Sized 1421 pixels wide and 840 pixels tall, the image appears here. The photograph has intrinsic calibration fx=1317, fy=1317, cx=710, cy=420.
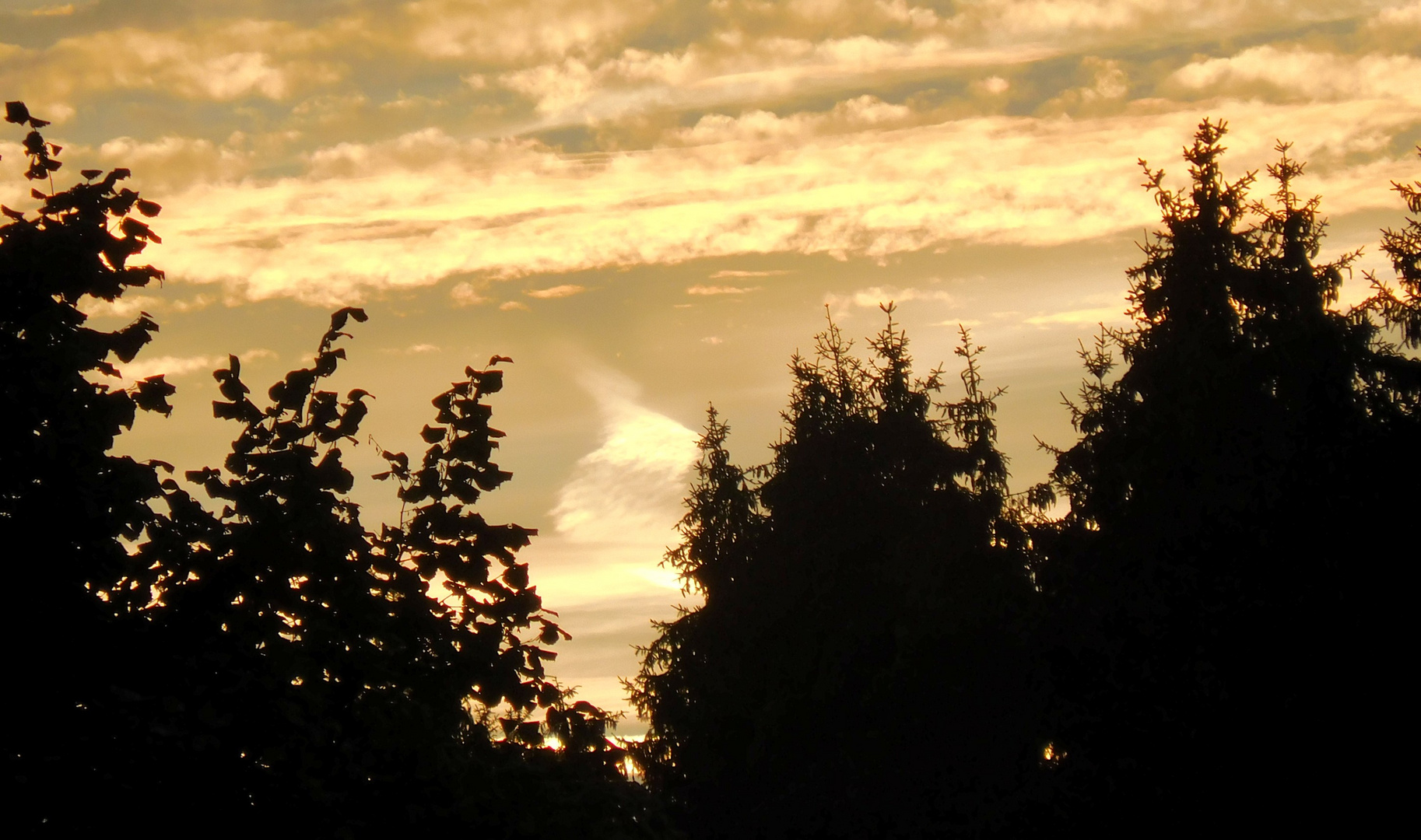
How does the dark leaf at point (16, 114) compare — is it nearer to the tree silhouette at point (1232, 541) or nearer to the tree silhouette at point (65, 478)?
the tree silhouette at point (65, 478)

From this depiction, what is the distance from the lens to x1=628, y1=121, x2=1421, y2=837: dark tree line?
24406 mm

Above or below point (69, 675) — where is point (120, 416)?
above

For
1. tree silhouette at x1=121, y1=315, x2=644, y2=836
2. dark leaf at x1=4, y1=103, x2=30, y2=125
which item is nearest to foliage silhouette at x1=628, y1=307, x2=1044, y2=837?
tree silhouette at x1=121, y1=315, x2=644, y2=836

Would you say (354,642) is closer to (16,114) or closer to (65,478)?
(65,478)

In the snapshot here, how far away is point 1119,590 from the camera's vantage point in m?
27.4

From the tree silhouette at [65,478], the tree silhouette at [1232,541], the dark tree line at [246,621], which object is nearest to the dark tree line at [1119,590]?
the tree silhouette at [1232,541]

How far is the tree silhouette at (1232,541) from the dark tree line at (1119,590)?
57 mm

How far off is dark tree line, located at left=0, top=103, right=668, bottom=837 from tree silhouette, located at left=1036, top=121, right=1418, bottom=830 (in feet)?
62.6

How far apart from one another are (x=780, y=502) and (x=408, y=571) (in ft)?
92.5

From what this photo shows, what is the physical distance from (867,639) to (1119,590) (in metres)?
7.71

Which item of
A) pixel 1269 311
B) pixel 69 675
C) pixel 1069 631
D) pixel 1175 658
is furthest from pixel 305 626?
pixel 1269 311

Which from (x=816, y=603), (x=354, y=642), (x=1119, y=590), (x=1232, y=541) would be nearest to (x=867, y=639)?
(x=816, y=603)

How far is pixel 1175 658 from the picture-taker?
1011 inches

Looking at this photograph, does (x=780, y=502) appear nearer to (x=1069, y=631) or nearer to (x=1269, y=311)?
(x=1069, y=631)
